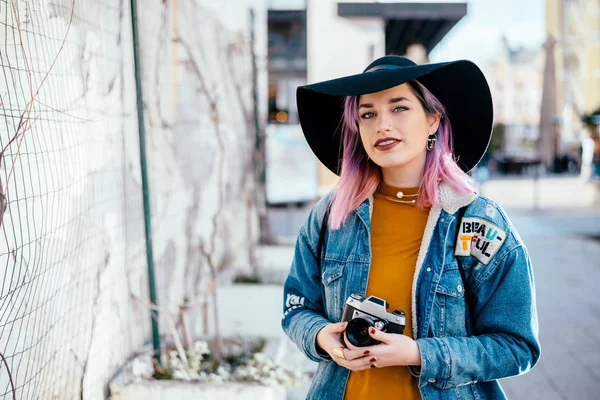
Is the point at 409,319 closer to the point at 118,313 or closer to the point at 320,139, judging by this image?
the point at 320,139

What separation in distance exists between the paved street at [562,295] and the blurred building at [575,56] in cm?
3132

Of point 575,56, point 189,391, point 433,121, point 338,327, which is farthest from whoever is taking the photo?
point 575,56

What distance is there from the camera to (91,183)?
264cm

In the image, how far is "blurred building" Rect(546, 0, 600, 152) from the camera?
Result: 40844mm

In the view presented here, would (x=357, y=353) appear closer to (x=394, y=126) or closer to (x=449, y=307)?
(x=449, y=307)

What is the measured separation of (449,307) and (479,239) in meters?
0.19

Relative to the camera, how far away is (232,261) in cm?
657

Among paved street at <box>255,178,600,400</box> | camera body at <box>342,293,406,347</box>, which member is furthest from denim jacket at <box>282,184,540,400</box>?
paved street at <box>255,178,600,400</box>

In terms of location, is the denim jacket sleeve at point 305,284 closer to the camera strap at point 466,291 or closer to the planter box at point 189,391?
the camera strap at point 466,291

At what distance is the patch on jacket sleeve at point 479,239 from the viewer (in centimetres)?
154

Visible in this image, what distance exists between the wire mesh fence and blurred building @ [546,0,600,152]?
1592 inches

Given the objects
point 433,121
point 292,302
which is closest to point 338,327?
point 292,302

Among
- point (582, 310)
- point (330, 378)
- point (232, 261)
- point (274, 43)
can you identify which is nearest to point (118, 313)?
point (330, 378)

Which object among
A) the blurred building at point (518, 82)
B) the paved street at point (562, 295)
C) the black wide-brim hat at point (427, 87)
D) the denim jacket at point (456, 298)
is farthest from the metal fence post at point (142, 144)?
the blurred building at point (518, 82)
